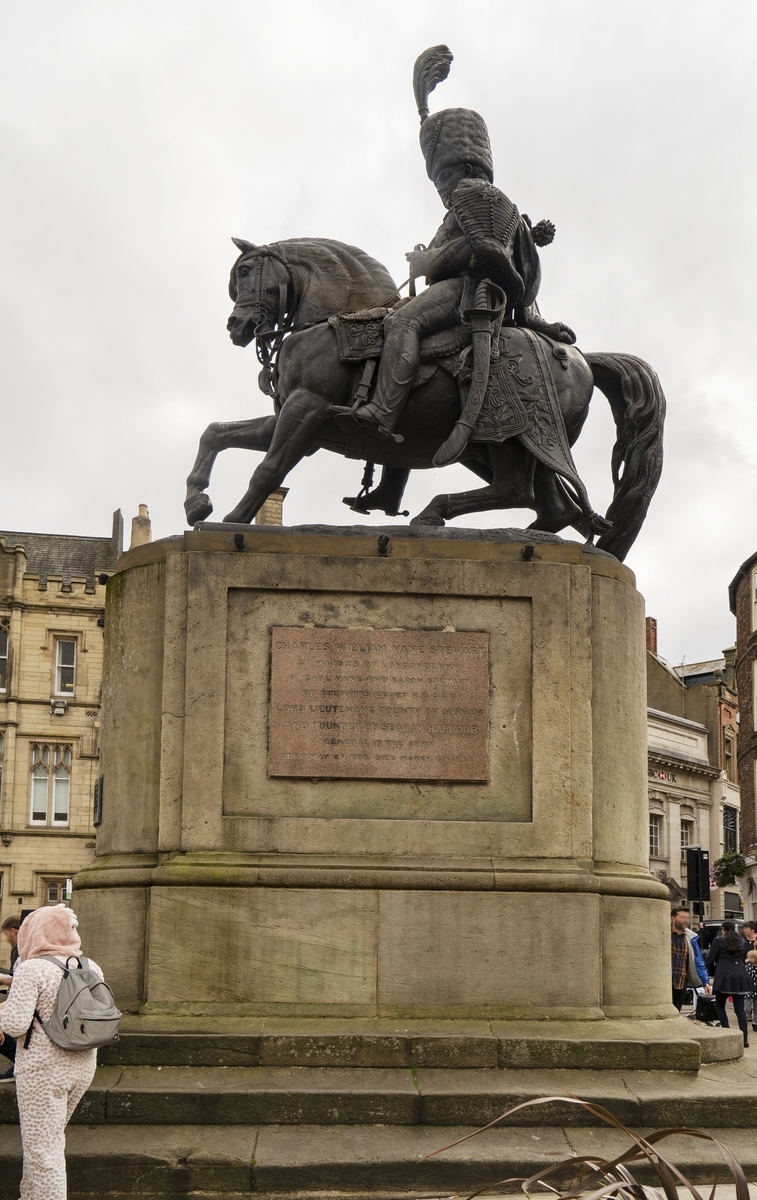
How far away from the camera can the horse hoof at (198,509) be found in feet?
33.7

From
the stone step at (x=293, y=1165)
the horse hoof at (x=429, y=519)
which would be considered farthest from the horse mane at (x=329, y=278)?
the stone step at (x=293, y=1165)

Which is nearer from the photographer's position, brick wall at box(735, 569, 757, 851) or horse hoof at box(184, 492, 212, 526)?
horse hoof at box(184, 492, 212, 526)

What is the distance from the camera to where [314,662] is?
9305 millimetres

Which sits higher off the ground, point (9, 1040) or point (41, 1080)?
point (41, 1080)

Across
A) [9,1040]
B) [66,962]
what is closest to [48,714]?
[9,1040]

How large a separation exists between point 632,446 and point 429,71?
134 inches

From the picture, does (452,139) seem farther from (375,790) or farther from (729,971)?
(729,971)

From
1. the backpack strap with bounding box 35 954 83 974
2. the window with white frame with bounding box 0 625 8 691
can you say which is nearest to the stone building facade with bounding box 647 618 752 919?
the window with white frame with bounding box 0 625 8 691

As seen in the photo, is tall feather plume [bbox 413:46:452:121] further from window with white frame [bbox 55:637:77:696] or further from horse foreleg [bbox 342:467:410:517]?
window with white frame [bbox 55:637:77:696]

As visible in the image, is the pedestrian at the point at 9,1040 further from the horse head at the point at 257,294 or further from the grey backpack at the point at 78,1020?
the horse head at the point at 257,294

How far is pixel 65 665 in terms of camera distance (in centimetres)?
5303

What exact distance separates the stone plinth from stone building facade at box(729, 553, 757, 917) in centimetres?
5363

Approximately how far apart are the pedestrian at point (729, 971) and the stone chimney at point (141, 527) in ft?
131

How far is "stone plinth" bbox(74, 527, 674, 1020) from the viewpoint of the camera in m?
8.66
